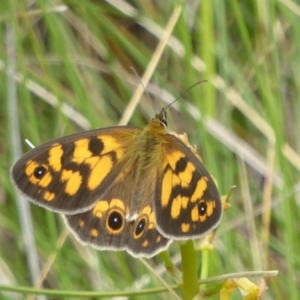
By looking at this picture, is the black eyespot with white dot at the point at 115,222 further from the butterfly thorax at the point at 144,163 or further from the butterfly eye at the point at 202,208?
the butterfly eye at the point at 202,208

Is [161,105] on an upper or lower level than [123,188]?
upper

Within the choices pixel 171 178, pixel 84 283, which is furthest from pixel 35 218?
pixel 171 178

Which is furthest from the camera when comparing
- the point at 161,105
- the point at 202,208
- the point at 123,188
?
the point at 161,105

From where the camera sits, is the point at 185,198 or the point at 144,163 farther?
the point at 144,163

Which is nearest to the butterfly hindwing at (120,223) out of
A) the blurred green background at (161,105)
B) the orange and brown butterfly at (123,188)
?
the orange and brown butterfly at (123,188)

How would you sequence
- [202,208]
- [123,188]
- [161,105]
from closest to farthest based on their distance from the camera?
[202,208]
[123,188]
[161,105]

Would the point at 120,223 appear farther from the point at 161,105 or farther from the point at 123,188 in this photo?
the point at 161,105

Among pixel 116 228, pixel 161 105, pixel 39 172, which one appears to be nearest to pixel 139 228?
pixel 116 228

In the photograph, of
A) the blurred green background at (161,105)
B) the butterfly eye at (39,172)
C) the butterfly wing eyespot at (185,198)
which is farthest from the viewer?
the blurred green background at (161,105)
